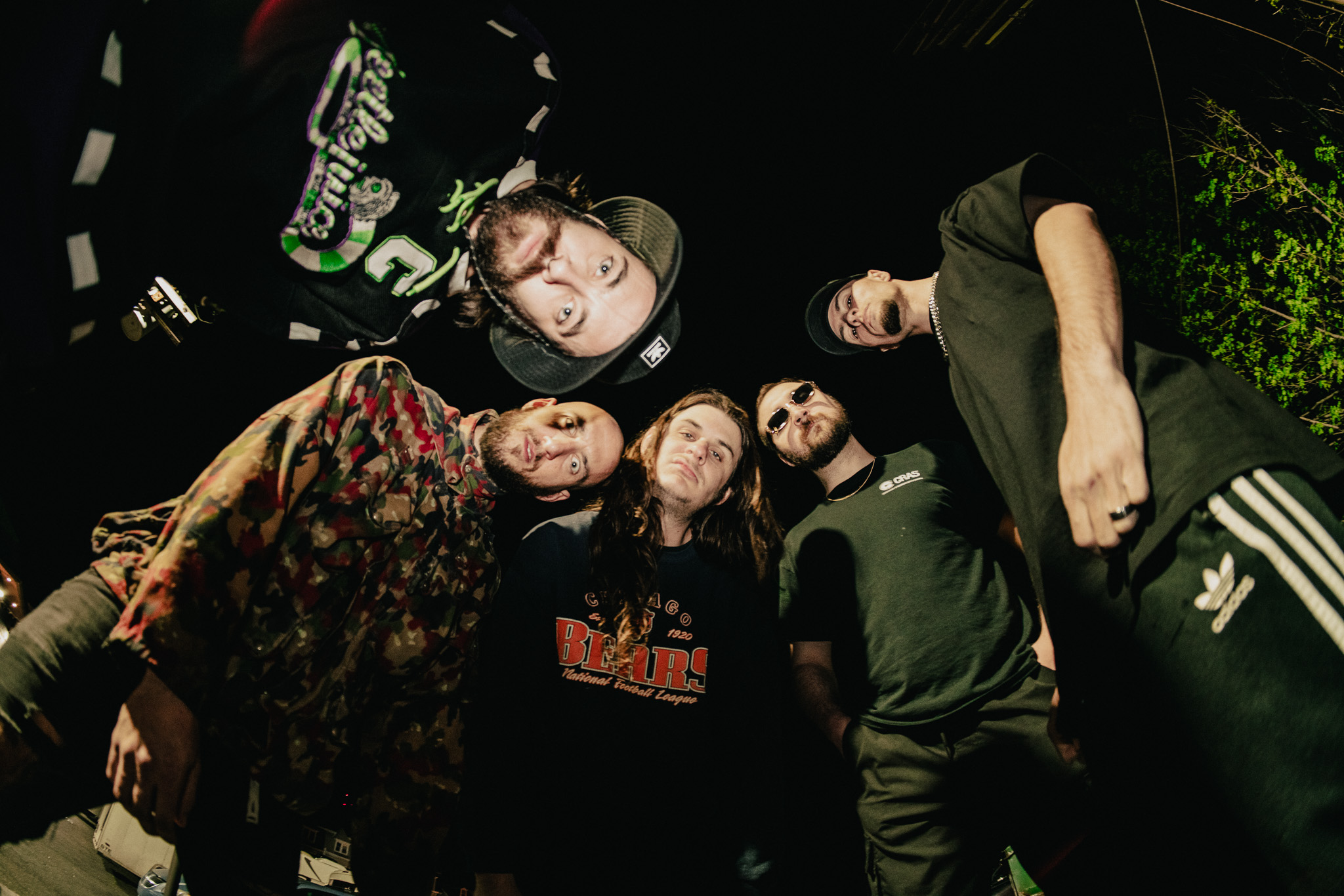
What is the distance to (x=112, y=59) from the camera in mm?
1284

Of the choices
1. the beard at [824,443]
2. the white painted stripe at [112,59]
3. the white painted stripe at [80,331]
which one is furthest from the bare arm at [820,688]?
the white painted stripe at [112,59]

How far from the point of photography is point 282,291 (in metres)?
1.76

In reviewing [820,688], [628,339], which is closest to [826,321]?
[628,339]

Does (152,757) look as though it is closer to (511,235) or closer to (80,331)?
(80,331)

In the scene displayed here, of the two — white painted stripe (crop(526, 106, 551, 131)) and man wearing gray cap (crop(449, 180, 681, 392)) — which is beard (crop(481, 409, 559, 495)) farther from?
white painted stripe (crop(526, 106, 551, 131))

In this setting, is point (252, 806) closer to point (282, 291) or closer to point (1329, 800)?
point (282, 291)

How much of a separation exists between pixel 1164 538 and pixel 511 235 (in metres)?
2.17

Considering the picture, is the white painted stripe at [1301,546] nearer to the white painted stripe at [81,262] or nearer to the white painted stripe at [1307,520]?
the white painted stripe at [1307,520]

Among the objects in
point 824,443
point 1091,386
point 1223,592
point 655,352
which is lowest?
point 824,443

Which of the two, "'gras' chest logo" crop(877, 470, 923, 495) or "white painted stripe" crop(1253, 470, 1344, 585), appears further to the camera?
"'gras' chest logo" crop(877, 470, 923, 495)

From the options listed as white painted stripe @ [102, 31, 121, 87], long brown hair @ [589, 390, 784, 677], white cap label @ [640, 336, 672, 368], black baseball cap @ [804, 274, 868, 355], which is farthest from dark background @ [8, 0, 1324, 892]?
white painted stripe @ [102, 31, 121, 87]

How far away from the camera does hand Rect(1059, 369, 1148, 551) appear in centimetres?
119

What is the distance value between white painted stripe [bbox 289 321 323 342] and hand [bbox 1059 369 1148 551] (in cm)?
234

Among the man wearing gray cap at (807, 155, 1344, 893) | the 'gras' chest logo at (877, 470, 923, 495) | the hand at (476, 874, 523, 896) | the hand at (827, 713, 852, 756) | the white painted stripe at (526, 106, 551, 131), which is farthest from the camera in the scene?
the 'gras' chest logo at (877, 470, 923, 495)
